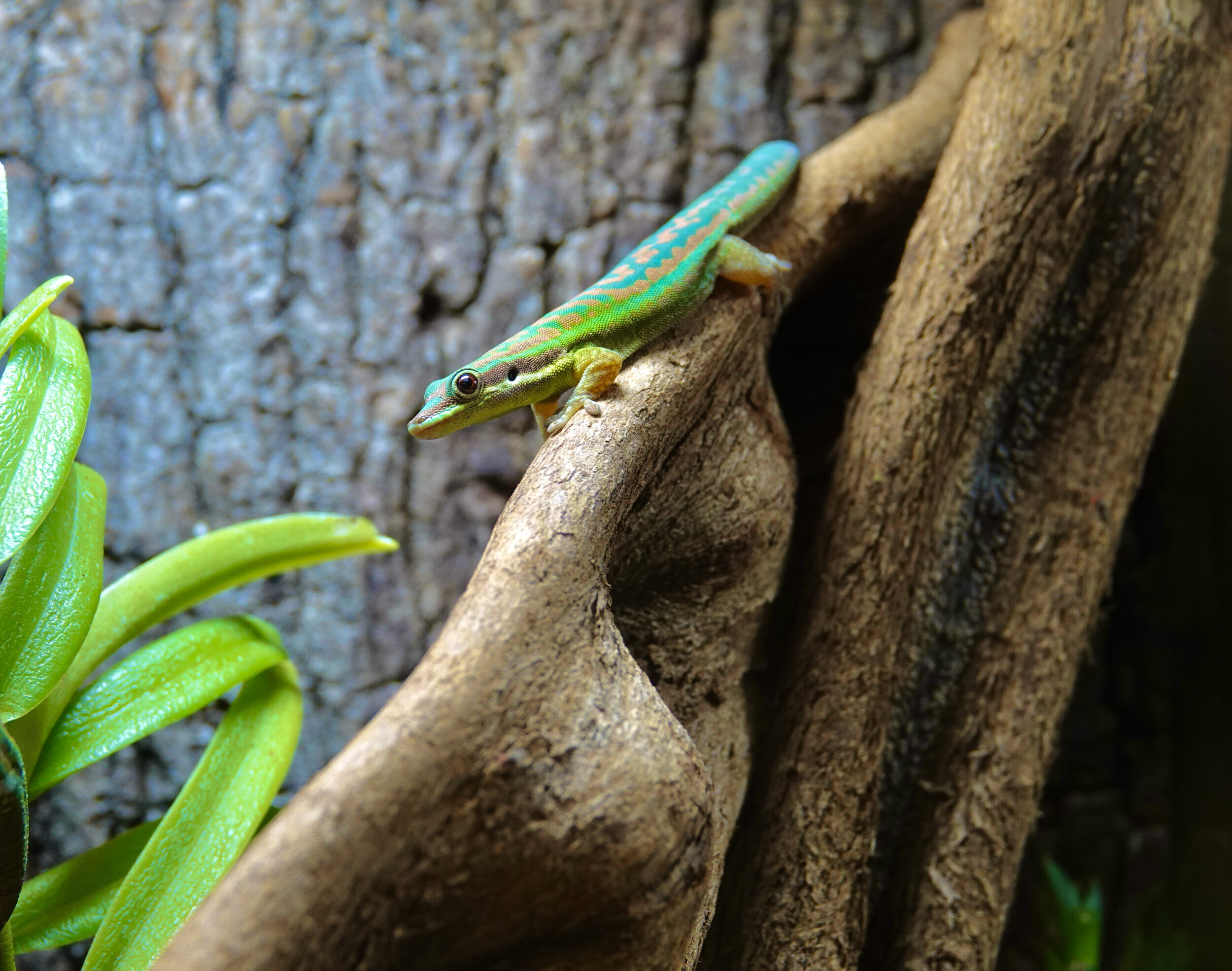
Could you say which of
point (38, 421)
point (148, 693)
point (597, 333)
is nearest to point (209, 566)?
point (148, 693)

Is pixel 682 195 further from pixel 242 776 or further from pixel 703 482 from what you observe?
pixel 242 776

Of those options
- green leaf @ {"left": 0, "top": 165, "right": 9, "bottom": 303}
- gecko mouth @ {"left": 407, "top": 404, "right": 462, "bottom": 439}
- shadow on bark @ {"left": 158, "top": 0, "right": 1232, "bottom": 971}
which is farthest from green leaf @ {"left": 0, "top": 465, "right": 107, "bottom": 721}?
shadow on bark @ {"left": 158, "top": 0, "right": 1232, "bottom": 971}

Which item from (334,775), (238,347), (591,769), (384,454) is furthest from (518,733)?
(238,347)

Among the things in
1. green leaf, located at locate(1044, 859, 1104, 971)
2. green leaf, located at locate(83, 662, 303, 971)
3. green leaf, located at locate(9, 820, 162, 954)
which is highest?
green leaf, located at locate(83, 662, 303, 971)

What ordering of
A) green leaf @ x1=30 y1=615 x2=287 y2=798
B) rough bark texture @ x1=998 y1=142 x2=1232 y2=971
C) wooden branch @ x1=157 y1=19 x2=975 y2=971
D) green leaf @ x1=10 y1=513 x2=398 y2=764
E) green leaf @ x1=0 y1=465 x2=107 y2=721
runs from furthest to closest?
rough bark texture @ x1=998 y1=142 x2=1232 y2=971 → green leaf @ x1=10 y1=513 x2=398 y2=764 → green leaf @ x1=30 y1=615 x2=287 y2=798 → green leaf @ x1=0 y1=465 x2=107 y2=721 → wooden branch @ x1=157 y1=19 x2=975 y2=971

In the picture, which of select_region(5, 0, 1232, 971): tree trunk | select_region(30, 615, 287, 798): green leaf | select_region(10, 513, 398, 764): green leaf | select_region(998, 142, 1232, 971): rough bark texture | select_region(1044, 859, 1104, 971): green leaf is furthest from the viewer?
select_region(998, 142, 1232, 971): rough bark texture

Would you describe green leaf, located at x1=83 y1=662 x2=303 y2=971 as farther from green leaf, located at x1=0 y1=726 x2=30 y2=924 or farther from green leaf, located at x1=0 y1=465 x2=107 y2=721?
green leaf, located at x1=0 y1=465 x2=107 y2=721
